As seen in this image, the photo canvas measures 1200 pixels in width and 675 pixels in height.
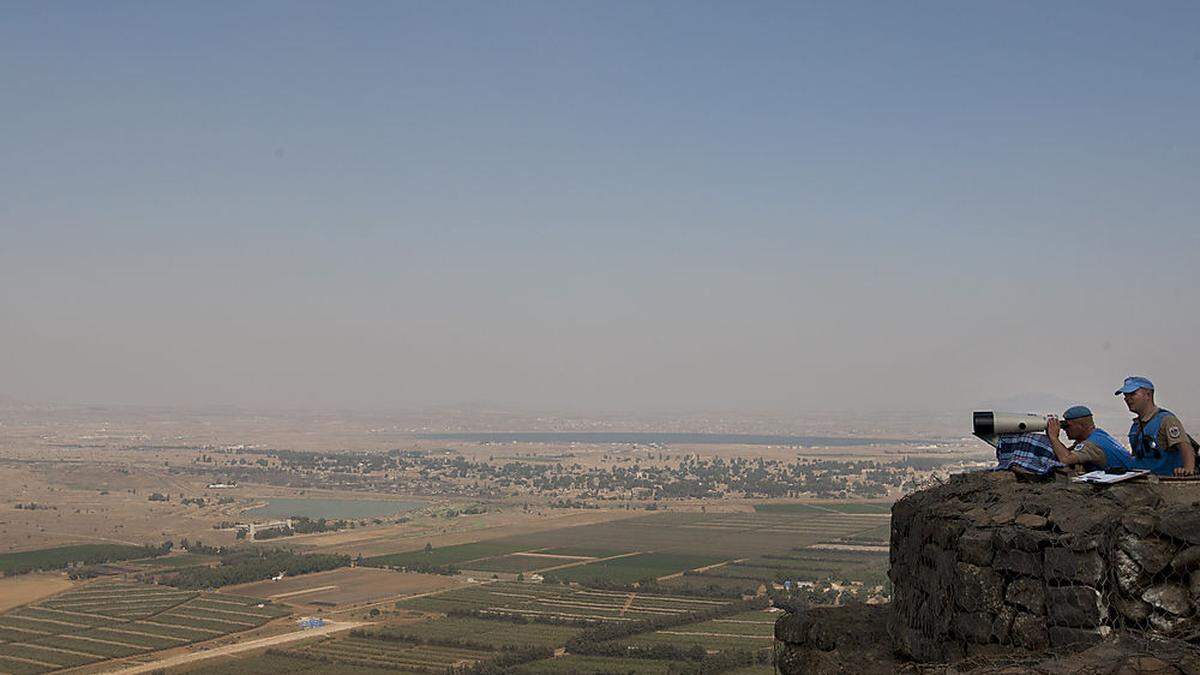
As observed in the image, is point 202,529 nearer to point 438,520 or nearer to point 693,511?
point 438,520

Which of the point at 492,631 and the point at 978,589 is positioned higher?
the point at 978,589

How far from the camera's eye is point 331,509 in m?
154

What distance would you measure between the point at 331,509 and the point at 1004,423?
502ft

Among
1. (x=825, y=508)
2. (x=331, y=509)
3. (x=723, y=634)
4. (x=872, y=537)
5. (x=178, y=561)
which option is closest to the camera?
(x=723, y=634)

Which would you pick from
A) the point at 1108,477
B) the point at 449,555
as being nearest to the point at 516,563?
the point at 449,555

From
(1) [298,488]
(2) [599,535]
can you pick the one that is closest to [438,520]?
(2) [599,535]

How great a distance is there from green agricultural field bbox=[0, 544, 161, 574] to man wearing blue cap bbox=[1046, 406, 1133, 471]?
11206 centimetres

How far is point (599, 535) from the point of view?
127312 mm

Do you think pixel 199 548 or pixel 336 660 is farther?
pixel 199 548

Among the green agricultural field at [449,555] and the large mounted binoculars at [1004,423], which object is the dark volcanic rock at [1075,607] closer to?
the large mounted binoculars at [1004,423]

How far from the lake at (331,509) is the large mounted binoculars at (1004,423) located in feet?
464

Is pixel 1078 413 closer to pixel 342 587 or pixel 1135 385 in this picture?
pixel 1135 385

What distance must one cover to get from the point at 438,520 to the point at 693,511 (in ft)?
120

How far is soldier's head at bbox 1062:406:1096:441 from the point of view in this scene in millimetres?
9117
